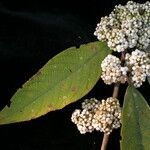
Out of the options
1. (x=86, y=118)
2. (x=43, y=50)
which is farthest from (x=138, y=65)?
(x=43, y=50)

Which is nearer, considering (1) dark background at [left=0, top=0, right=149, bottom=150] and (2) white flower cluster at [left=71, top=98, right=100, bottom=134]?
(2) white flower cluster at [left=71, top=98, right=100, bottom=134]

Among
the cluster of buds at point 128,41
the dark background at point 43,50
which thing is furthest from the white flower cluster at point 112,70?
the dark background at point 43,50

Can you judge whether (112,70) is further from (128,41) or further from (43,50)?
(43,50)

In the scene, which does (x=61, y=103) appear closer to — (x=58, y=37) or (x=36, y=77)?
(x=36, y=77)

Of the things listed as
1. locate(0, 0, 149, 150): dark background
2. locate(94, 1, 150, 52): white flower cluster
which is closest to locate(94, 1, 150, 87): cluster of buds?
locate(94, 1, 150, 52): white flower cluster

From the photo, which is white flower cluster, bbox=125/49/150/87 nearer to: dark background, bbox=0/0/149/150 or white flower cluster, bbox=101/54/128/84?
white flower cluster, bbox=101/54/128/84

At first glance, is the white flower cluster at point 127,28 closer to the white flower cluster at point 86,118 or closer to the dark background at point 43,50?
the white flower cluster at point 86,118
